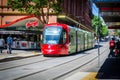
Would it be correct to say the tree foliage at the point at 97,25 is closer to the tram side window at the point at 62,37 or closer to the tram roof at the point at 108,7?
the tram roof at the point at 108,7

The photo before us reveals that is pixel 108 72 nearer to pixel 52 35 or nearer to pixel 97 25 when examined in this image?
pixel 97 25

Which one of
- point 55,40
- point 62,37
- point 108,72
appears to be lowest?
point 108,72

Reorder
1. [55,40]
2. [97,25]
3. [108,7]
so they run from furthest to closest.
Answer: [55,40] → [108,7] → [97,25]

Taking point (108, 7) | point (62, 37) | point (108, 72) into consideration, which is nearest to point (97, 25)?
point (108, 7)

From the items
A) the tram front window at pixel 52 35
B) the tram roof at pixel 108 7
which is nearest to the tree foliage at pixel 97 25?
the tram roof at pixel 108 7

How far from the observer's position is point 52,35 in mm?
35531

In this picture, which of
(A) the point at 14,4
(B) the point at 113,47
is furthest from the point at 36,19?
(B) the point at 113,47

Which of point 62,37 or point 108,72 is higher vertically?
point 62,37

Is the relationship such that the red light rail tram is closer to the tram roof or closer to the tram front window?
the tram front window

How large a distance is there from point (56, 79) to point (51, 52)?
60.8ft

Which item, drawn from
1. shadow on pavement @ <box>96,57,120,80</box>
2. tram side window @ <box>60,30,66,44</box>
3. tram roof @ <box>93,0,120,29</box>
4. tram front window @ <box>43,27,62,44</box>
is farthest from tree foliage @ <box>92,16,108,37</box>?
tram front window @ <box>43,27,62,44</box>

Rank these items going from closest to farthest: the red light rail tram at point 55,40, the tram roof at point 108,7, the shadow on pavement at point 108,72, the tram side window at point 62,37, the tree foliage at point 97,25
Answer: the tram roof at point 108,7, the shadow on pavement at point 108,72, the tree foliage at point 97,25, the red light rail tram at point 55,40, the tram side window at point 62,37

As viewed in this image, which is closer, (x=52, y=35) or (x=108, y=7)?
(x=108, y=7)

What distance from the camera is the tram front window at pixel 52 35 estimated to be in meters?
35.5
